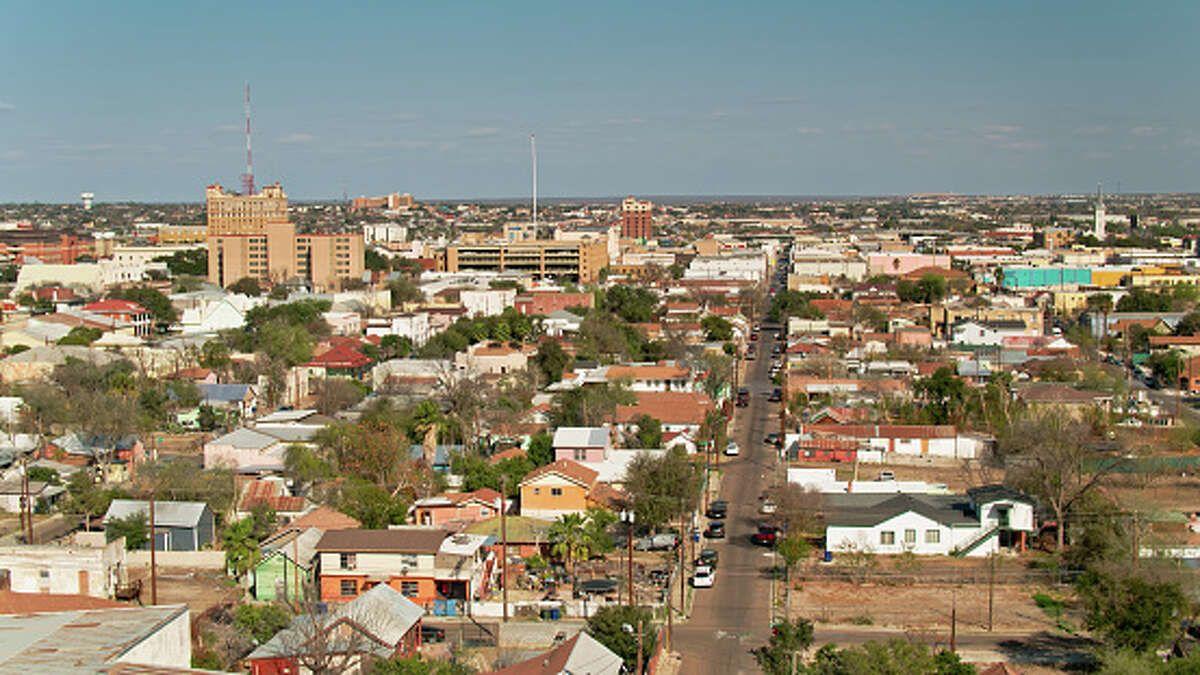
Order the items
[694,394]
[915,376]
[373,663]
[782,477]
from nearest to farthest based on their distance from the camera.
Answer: [373,663]
[782,477]
[694,394]
[915,376]

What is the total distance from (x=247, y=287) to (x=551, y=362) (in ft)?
71.5

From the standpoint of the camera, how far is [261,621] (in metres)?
12.1

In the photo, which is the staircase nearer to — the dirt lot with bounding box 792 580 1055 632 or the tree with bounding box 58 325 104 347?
the dirt lot with bounding box 792 580 1055 632

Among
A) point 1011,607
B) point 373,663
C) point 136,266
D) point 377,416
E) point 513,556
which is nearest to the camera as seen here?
point 373,663

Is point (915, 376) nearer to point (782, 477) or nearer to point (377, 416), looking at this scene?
point (782, 477)

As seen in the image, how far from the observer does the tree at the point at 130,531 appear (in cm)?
1559

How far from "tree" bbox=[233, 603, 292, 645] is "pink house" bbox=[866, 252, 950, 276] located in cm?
4658

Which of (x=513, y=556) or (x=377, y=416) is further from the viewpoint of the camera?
(x=377, y=416)

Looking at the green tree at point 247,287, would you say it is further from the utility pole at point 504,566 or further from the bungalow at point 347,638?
the bungalow at point 347,638

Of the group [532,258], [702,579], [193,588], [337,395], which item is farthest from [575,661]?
[532,258]

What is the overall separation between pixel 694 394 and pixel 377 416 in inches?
244

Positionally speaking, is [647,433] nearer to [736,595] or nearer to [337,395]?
[736,595]

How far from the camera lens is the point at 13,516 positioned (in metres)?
18.0

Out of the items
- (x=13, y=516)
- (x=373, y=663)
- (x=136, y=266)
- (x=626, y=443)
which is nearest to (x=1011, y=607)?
(x=373, y=663)
